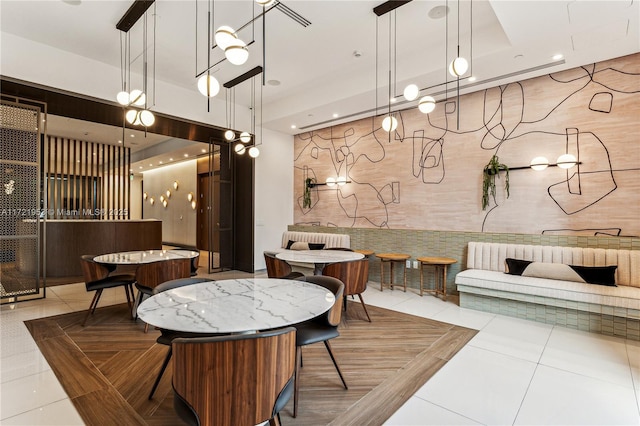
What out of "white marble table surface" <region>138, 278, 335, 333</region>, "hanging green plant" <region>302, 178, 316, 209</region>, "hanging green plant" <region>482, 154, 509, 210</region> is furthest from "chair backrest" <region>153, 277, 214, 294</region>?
"hanging green plant" <region>302, 178, 316, 209</region>

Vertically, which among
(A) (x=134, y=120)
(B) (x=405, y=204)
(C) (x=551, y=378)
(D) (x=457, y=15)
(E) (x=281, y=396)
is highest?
(D) (x=457, y=15)

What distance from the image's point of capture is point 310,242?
716 cm

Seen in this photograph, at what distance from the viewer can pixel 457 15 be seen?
3793mm

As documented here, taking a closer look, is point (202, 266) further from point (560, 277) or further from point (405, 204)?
point (560, 277)

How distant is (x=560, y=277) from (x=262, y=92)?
581 cm

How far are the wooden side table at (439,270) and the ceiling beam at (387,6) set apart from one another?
353cm

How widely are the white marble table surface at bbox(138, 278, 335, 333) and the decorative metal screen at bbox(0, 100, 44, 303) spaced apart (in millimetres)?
4106

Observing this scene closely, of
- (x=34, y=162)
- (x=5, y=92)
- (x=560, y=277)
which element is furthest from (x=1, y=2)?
(x=560, y=277)

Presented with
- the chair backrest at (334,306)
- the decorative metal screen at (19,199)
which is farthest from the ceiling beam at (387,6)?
the decorative metal screen at (19,199)

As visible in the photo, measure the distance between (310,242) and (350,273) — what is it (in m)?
3.40

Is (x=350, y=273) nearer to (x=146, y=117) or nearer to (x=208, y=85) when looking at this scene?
(x=208, y=85)

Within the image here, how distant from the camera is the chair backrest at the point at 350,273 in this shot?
3779mm

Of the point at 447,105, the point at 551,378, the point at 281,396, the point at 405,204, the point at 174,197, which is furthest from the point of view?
the point at 174,197

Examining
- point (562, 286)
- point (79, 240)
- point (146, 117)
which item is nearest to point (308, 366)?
point (562, 286)
